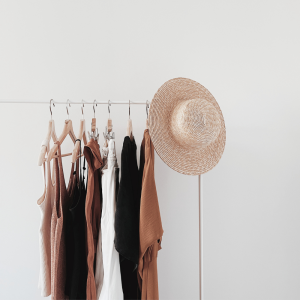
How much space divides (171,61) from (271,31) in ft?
1.91

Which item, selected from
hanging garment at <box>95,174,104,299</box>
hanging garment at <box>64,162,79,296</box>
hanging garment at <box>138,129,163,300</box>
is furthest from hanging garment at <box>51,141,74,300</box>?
hanging garment at <box>138,129,163,300</box>

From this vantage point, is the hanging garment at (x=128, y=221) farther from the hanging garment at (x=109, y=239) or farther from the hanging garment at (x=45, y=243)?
the hanging garment at (x=45, y=243)

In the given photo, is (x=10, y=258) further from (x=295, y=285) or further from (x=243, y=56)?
(x=243, y=56)

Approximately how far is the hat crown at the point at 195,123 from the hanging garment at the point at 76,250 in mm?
453

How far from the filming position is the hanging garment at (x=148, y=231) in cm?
89

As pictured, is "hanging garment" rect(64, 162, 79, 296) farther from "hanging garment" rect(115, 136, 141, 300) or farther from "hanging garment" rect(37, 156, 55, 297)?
"hanging garment" rect(115, 136, 141, 300)

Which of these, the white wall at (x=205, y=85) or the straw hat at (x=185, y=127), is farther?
the white wall at (x=205, y=85)

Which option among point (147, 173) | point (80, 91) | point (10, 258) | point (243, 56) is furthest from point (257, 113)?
point (10, 258)

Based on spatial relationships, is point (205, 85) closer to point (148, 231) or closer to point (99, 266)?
point (148, 231)

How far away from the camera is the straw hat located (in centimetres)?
88

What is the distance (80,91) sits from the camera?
4.27 feet

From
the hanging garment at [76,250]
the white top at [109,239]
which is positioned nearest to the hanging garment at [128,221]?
the white top at [109,239]

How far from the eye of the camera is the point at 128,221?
88cm

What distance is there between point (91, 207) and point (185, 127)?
1.56 ft
